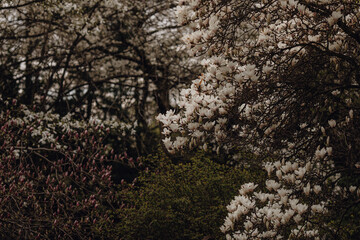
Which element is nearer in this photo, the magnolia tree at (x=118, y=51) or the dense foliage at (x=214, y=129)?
the dense foliage at (x=214, y=129)

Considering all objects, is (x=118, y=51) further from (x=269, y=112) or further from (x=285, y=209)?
(x=285, y=209)

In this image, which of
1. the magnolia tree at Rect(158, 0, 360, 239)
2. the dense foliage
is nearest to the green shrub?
the dense foliage

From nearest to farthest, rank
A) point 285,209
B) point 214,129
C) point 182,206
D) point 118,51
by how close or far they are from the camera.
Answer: point 285,209
point 214,129
point 182,206
point 118,51

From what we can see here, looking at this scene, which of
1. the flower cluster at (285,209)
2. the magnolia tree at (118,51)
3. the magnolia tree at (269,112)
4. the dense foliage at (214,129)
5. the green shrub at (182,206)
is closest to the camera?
the flower cluster at (285,209)

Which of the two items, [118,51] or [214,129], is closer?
[214,129]

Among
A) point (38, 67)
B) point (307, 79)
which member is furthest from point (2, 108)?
point (307, 79)

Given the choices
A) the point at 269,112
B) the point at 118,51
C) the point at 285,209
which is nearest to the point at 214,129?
the point at 269,112

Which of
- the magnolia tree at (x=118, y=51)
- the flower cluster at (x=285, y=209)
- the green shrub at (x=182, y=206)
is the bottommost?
the flower cluster at (x=285, y=209)

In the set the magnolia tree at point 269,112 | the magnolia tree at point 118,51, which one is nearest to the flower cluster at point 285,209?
the magnolia tree at point 269,112

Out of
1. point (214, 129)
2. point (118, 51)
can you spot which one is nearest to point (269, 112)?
point (214, 129)

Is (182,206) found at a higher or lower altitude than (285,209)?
higher

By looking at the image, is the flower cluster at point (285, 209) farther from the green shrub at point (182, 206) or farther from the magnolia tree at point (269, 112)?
the green shrub at point (182, 206)

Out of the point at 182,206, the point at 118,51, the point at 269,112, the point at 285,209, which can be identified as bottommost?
the point at 285,209

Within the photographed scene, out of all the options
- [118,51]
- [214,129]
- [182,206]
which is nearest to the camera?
[214,129]
